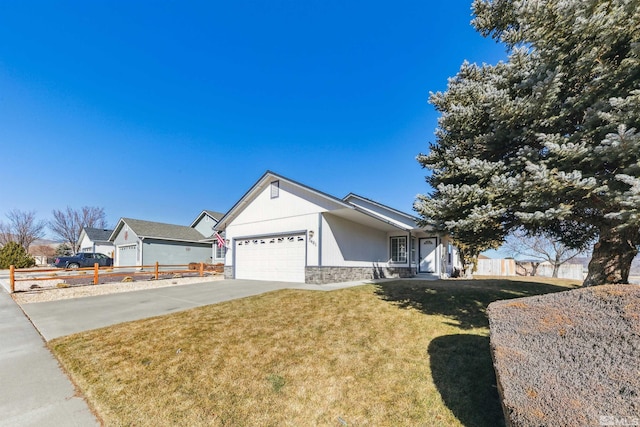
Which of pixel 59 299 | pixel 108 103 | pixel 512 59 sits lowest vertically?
pixel 59 299

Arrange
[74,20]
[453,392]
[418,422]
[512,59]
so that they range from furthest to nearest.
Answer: [74,20] < [512,59] < [453,392] < [418,422]

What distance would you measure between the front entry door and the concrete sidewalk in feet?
53.3

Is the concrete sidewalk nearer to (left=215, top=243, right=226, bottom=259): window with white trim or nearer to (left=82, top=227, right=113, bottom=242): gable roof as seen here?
(left=215, top=243, right=226, bottom=259): window with white trim

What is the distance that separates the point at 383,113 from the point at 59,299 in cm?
1678

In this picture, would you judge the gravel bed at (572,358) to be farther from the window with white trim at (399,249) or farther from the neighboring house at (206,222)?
the neighboring house at (206,222)

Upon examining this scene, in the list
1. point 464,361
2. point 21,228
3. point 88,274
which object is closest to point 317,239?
point 464,361

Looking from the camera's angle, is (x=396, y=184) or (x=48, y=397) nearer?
(x=48, y=397)

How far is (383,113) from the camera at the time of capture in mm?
15633

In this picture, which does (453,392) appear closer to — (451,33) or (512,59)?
(512,59)

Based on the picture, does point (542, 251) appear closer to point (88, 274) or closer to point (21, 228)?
point (88, 274)

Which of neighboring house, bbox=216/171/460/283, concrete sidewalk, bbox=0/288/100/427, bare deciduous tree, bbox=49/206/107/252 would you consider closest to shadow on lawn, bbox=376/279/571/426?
concrete sidewalk, bbox=0/288/100/427

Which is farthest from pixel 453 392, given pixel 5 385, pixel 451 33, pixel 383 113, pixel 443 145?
pixel 383 113

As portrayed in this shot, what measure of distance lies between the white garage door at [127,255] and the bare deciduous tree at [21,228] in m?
26.3

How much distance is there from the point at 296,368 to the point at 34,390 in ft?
11.8
